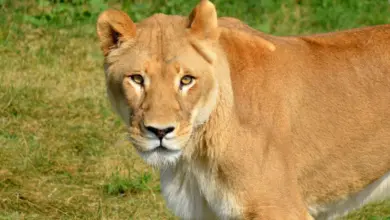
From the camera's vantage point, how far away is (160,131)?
3.76 meters

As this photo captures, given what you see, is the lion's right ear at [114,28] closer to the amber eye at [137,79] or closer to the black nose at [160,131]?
the amber eye at [137,79]

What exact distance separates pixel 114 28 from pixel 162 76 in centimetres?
30

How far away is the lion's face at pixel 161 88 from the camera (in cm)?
379

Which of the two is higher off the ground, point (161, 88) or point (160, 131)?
point (161, 88)

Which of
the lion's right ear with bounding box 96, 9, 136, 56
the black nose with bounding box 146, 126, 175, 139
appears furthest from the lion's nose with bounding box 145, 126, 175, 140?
the lion's right ear with bounding box 96, 9, 136, 56

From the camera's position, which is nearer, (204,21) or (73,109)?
(204,21)

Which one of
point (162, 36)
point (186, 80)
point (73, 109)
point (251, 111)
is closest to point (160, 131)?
point (186, 80)

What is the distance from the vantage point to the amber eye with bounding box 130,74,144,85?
384 centimetres

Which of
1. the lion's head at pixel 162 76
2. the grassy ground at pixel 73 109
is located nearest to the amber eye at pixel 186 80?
the lion's head at pixel 162 76

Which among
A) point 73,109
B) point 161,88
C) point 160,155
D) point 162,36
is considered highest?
point 162,36

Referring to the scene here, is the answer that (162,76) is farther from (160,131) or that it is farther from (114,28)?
(114,28)

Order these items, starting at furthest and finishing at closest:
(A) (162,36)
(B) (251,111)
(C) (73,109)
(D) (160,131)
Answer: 1. (C) (73,109)
2. (B) (251,111)
3. (A) (162,36)
4. (D) (160,131)

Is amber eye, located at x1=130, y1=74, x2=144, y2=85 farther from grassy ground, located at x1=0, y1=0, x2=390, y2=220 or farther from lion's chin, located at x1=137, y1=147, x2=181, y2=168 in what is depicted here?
grassy ground, located at x1=0, y1=0, x2=390, y2=220

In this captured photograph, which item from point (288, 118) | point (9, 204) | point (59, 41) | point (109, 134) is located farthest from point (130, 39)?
point (59, 41)
